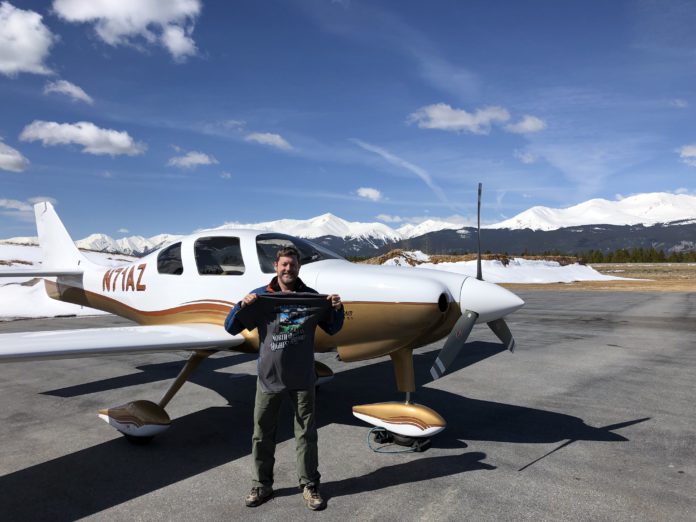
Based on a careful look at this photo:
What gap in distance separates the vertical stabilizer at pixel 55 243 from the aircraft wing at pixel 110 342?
450 cm

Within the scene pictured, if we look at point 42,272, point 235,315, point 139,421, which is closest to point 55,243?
point 42,272

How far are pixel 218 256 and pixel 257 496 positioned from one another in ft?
10.5

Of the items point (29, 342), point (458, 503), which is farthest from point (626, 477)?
point (29, 342)

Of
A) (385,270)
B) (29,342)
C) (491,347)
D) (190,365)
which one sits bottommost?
(491,347)

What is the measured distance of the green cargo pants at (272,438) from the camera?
360 cm

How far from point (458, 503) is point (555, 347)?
27.7 feet

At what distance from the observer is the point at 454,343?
14.5 feet

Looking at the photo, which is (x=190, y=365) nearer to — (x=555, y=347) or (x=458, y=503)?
(x=458, y=503)

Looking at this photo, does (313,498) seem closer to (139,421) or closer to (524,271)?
(139,421)

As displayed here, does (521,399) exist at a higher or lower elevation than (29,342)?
lower

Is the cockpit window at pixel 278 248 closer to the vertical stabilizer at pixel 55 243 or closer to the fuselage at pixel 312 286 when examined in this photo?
the fuselage at pixel 312 286

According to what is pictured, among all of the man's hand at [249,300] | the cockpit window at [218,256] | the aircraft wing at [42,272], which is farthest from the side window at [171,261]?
the aircraft wing at [42,272]

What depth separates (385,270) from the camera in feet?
16.2

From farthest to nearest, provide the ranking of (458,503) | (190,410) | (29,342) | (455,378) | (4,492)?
1. (455,378)
2. (190,410)
3. (29,342)
4. (4,492)
5. (458,503)
